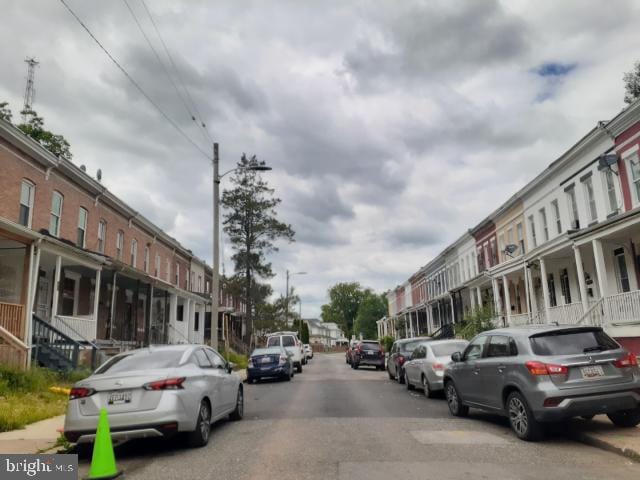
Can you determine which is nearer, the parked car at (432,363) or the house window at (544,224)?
the parked car at (432,363)

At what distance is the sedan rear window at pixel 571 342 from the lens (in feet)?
26.6

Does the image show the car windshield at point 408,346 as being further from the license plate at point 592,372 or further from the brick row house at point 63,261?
the license plate at point 592,372

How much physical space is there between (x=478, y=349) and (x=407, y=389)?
7.45 meters

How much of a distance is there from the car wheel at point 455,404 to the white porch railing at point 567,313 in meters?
10.1

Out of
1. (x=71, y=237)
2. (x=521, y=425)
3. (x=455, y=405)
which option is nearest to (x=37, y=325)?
(x=71, y=237)

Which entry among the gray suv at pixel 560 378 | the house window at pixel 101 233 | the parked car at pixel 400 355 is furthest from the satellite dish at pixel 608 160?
the house window at pixel 101 233

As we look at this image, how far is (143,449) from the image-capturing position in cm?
804

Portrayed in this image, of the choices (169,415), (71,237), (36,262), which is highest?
(71,237)

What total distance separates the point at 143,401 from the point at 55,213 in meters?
15.9

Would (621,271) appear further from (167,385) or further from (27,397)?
(27,397)

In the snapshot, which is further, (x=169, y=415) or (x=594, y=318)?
(x=594, y=318)

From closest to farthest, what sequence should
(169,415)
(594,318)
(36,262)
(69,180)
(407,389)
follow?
(169,415)
(36,262)
(407,389)
(594,318)
(69,180)

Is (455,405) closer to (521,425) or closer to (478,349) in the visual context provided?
(478,349)

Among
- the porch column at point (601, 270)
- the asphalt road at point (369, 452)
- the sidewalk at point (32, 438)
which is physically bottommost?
the asphalt road at point (369, 452)
